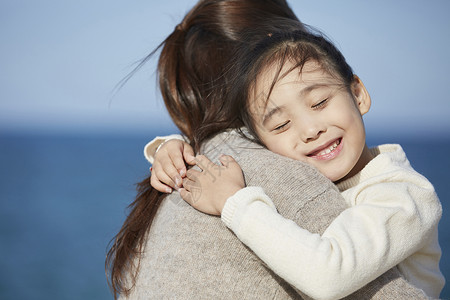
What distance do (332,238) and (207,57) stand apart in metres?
1.22

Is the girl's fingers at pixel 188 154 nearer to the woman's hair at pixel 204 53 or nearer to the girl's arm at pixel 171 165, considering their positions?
the girl's arm at pixel 171 165

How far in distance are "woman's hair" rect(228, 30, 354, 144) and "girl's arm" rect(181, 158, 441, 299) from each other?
1.78 feet

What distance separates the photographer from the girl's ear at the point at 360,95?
2285 mm

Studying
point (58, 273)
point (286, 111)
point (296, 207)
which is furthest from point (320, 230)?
point (58, 273)

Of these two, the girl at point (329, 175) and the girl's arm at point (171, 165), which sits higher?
the girl at point (329, 175)

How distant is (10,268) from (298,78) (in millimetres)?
10563

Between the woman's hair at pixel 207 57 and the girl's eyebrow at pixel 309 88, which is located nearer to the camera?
the girl's eyebrow at pixel 309 88

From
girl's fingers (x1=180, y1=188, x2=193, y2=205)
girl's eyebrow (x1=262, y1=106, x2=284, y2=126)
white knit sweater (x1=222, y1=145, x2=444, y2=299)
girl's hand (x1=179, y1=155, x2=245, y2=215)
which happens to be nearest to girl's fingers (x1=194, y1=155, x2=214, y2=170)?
girl's hand (x1=179, y1=155, x2=245, y2=215)

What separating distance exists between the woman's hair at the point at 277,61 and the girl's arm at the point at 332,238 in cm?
54

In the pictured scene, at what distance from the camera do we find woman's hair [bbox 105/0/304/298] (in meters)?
Result: 2.28

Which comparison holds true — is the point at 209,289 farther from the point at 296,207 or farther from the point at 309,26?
the point at 309,26

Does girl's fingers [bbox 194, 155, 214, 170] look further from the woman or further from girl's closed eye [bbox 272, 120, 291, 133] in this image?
girl's closed eye [bbox 272, 120, 291, 133]

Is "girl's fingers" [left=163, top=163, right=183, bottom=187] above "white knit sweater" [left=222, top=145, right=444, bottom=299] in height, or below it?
below

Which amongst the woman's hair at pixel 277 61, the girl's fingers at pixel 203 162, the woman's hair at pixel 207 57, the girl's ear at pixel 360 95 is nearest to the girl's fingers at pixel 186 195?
the girl's fingers at pixel 203 162
